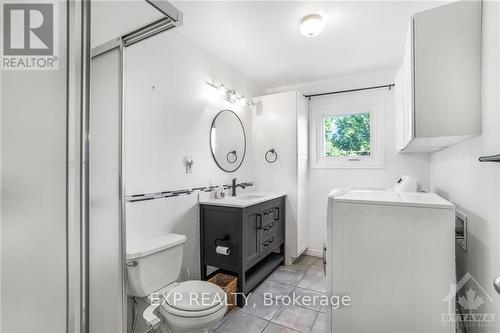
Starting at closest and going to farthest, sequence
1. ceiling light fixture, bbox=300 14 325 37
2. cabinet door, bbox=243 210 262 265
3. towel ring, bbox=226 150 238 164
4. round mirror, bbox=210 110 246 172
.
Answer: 1. ceiling light fixture, bbox=300 14 325 37
2. cabinet door, bbox=243 210 262 265
3. round mirror, bbox=210 110 246 172
4. towel ring, bbox=226 150 238 164

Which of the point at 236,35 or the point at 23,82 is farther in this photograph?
the point at 236,35

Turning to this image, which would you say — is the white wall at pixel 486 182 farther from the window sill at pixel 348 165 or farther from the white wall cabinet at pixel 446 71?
the window sill at pixel 348 165

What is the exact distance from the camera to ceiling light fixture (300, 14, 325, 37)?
1.89 metres

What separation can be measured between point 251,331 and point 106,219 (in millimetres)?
1544

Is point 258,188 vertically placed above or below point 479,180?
below

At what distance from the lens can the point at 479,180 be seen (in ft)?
3.89

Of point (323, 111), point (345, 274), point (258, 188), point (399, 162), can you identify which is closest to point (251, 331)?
point (345, 274)

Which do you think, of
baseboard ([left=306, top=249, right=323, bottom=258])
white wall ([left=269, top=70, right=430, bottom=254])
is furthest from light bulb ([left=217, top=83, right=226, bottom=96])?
baseboard ([left=306, top=249, right=323, bottom=258])

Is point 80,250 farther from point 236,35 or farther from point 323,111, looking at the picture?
point 323,111

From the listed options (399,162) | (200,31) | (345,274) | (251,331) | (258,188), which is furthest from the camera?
(258,188)

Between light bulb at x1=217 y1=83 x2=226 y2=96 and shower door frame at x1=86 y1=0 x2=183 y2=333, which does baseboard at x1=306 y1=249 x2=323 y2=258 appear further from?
shower door frame at x1=86 y1=0 x2=183 y2=333

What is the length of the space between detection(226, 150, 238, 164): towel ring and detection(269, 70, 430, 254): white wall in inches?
47.4
